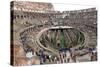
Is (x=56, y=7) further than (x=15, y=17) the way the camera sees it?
Yes

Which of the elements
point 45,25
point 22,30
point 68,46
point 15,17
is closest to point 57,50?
point 68,46

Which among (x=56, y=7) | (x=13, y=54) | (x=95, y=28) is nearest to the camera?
(x=13, y=54)

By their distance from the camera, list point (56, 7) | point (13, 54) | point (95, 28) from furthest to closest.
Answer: point (95, 28) < point (56, 7) < point (13, 54)

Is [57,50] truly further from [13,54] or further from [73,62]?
[13,54]

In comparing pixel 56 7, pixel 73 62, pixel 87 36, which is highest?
pixel 56 7
